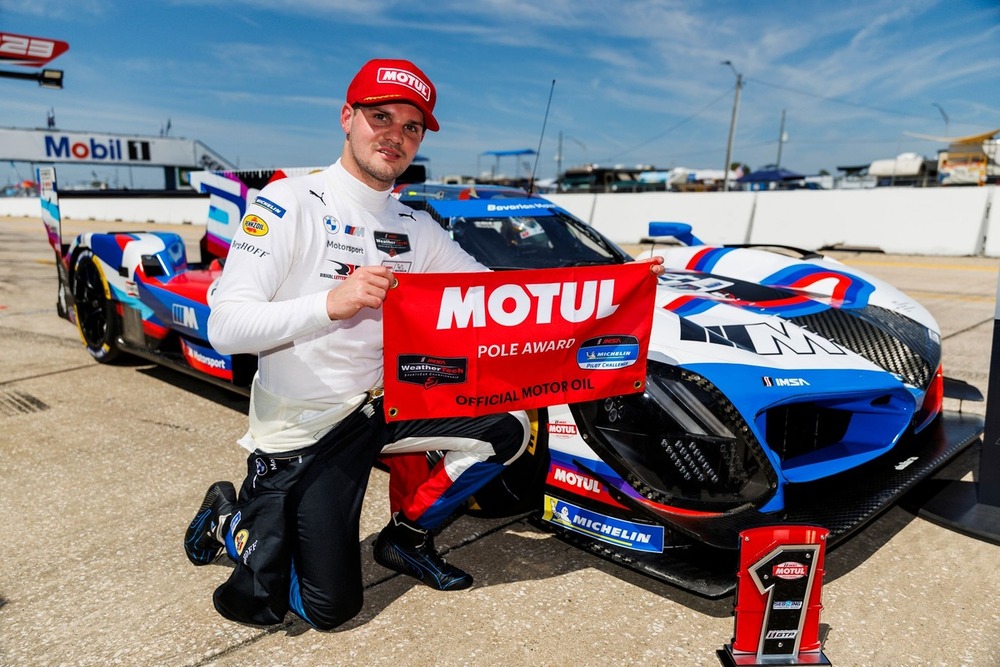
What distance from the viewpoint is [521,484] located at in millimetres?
2559

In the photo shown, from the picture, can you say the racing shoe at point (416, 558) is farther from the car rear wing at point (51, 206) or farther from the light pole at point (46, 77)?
the light pole at point (46, 77)

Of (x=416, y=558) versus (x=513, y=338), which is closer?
(x=513, y=338)

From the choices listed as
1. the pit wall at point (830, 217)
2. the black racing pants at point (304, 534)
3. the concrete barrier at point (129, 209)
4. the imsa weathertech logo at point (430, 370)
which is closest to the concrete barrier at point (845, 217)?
the pit wall at point (830, 217)

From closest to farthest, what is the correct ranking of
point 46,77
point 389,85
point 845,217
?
point 389,85 < point 845,217 < point 46,77

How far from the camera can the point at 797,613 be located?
192 centimetres

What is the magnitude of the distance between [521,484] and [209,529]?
113 cm

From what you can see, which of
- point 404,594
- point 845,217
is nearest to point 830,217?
point 845,217

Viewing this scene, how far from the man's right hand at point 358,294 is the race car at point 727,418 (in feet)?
2.79

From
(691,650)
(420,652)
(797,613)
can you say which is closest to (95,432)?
(420,652)

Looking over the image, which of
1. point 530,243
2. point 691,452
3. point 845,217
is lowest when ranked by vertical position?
point 691,452

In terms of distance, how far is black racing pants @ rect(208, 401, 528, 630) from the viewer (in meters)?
2.14

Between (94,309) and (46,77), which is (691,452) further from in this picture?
(46,77)

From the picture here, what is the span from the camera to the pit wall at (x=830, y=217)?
1395 centimetres

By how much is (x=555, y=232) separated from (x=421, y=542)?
1851 mm
